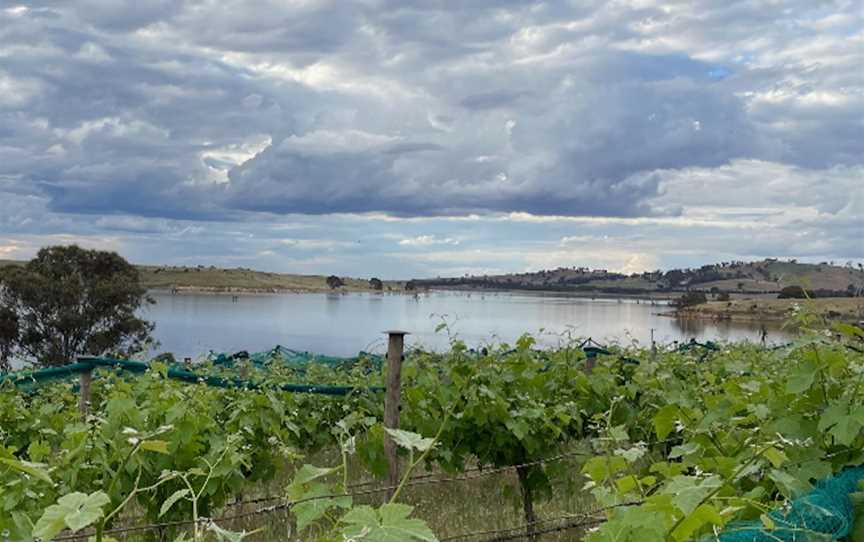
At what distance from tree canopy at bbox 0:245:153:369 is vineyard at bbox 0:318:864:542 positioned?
92.4 feet

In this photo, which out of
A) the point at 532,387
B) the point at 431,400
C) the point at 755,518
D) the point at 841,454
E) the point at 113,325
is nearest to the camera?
the point at 755,518

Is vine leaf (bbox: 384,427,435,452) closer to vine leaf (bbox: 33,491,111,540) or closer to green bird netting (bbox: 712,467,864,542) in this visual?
vine leaf (bbox: 33,491,111,540)

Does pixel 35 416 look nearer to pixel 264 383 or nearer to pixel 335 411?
pixel 264 383

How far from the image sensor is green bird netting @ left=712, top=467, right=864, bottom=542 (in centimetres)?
198

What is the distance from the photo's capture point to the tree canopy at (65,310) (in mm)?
36344

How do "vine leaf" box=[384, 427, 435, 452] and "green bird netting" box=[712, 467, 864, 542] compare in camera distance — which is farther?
"green bird netting" box=[712, 467, 864, 542]

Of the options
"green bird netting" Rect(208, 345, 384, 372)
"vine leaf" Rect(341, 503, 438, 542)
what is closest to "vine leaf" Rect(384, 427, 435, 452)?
"vine leaf" Rect(341, 503, 438, 542)

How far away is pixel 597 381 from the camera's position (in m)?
8.07

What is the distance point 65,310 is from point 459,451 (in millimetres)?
33608

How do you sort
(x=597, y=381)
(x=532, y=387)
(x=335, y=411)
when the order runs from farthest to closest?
(x=335, y=411), (x=597, y=381), (x=532, y=387)

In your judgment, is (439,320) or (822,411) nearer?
(822,411)

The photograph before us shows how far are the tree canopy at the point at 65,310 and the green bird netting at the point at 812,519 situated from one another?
118 feet

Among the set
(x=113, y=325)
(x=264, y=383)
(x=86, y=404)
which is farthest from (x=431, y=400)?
(x=113, y=325)

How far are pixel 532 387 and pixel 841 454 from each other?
4799 millimetres
